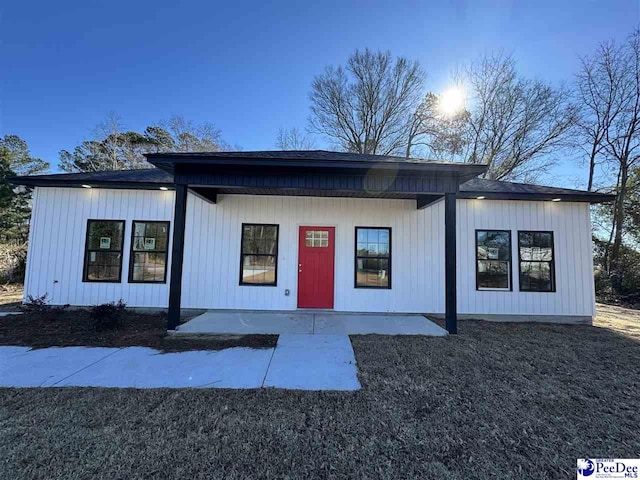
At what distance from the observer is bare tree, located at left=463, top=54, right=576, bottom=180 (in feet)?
49.9

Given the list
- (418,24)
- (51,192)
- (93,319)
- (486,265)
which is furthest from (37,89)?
(486,265)

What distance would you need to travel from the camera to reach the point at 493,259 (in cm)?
718

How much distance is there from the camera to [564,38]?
31.7ft

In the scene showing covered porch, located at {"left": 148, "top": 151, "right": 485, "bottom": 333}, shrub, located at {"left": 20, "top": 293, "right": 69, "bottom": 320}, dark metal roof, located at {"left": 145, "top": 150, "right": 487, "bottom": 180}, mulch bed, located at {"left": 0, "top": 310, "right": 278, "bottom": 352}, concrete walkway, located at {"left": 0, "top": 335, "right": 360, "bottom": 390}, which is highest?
dark metal roof, located at {"left": 145, "top": 150, "right": 487, "bottom": 180}

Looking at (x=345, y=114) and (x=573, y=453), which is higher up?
(x=345, y=114)

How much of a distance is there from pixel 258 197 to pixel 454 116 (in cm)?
1559

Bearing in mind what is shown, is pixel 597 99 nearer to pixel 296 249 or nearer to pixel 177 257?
pixel 296 249

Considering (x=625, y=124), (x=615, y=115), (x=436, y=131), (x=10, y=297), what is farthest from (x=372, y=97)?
(x=10, y=297)

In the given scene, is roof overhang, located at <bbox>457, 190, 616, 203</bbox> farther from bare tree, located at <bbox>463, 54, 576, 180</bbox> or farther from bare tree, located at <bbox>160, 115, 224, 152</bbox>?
bare tree, located at <bbox>160, 115, 224, 152</bbox>

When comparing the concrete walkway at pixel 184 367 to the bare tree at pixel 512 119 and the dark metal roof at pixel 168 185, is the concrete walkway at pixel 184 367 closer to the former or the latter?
the dark metal roof at pixel 168 185

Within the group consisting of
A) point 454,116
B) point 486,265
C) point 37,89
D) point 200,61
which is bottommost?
point 486,265

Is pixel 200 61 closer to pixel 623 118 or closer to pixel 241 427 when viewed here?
pixel 241 427

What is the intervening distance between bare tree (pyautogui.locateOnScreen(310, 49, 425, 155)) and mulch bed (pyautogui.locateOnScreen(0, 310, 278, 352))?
16087 mm

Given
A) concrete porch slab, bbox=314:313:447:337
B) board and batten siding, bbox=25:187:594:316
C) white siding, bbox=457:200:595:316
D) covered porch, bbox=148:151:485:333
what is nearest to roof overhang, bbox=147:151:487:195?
covered porch, bbox=148:151:485:333
